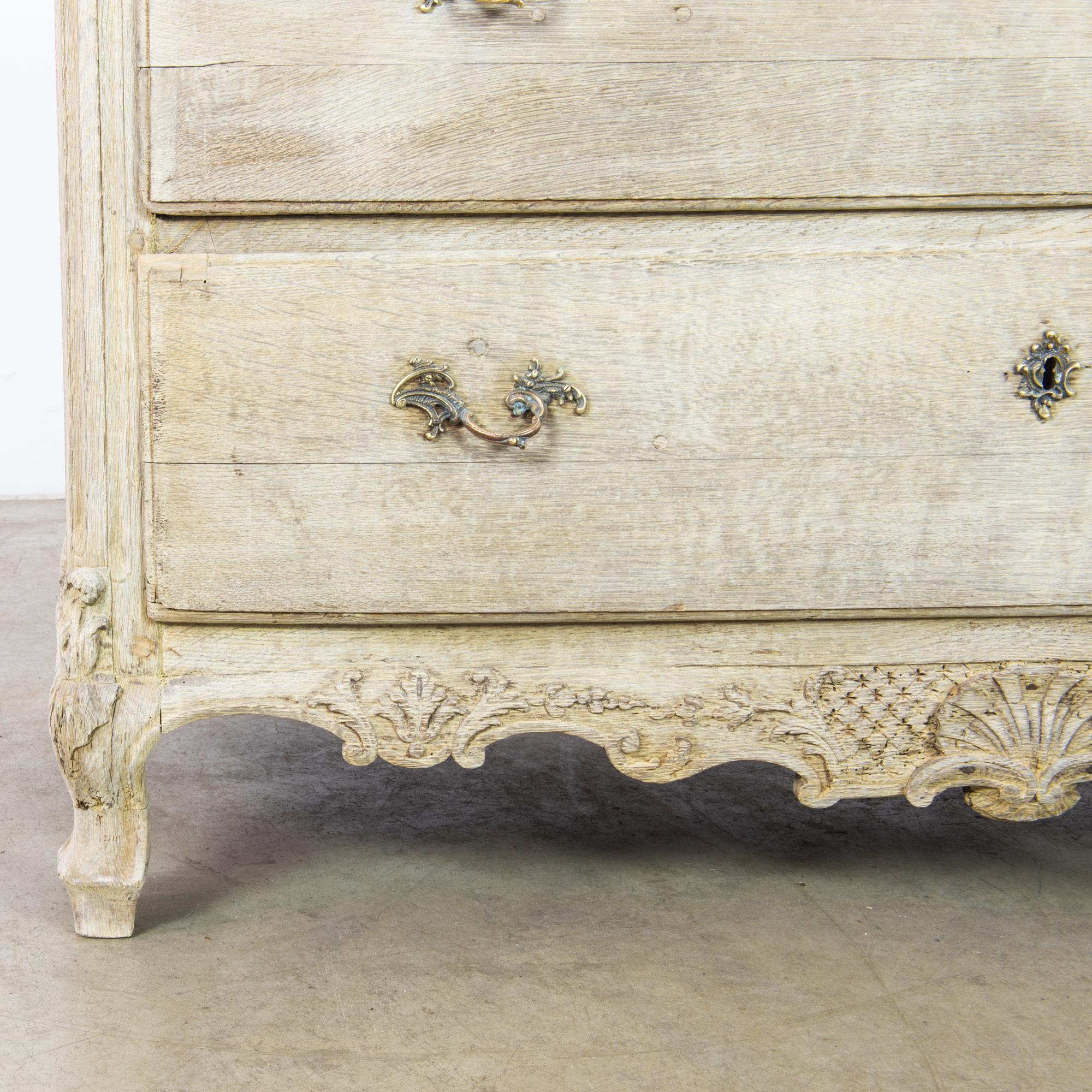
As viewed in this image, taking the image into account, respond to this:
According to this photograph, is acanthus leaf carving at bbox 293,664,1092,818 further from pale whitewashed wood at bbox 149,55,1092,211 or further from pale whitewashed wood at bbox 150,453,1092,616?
pale whitewashed wood at bbox 149,55,1092,211

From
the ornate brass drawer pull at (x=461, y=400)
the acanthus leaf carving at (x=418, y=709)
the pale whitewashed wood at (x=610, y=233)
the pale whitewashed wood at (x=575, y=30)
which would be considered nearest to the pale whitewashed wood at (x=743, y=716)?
the acanthus leaf carving at (x=418, y=709)

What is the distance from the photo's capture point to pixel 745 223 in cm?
99

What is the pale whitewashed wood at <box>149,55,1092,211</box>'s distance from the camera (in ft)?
3.14

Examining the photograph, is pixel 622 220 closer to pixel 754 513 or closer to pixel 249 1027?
pixel 754 513

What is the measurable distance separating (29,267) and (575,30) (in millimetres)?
2710

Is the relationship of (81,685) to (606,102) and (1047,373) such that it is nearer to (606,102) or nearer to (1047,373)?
(606,102)

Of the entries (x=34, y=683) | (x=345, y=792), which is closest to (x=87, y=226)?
(x=345, y=792)

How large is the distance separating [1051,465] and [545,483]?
0.41m

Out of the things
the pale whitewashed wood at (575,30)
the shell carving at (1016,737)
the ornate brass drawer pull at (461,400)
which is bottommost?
the shell carving at (1016,737)

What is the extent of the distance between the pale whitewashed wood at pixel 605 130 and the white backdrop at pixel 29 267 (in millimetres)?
2438

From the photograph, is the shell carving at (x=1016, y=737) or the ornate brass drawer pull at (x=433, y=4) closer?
the ornate brass drawer pull at (x=433, y=4)

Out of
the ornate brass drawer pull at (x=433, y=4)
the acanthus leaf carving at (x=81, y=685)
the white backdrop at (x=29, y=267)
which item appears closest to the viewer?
the ornate brass drawer pull at (x=433, y=4)

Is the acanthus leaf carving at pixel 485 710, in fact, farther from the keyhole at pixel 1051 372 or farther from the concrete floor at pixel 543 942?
the keyhole at pixel 1051 372

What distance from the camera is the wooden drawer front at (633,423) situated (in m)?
0.98
